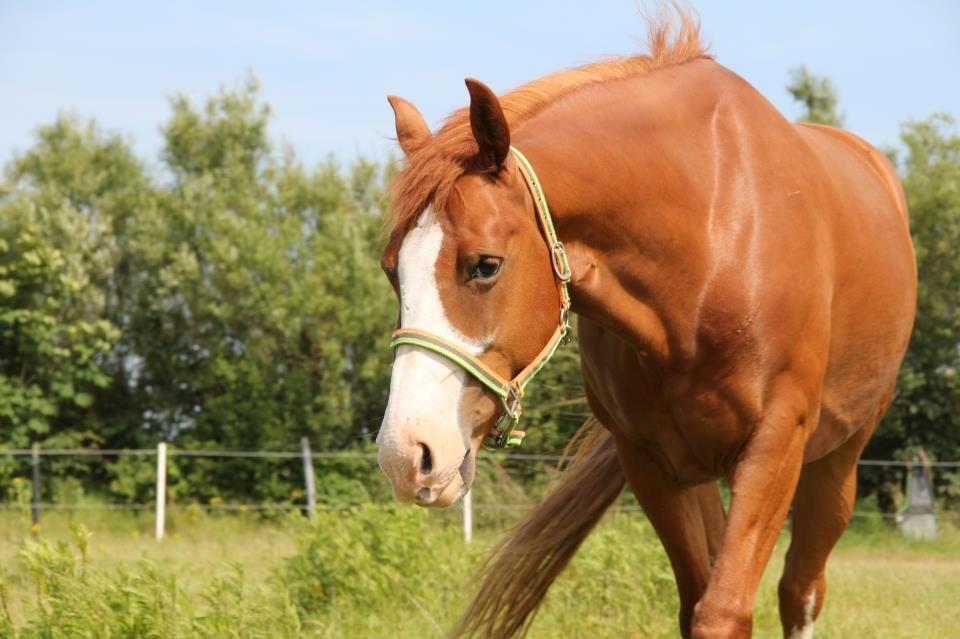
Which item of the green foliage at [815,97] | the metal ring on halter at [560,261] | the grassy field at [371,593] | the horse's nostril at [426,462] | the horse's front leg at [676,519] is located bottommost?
the grassy field at [371,593]

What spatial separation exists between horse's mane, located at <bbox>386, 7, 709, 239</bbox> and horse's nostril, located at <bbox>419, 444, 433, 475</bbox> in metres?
0.56

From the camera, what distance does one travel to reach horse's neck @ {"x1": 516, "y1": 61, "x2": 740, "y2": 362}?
306 centimetres

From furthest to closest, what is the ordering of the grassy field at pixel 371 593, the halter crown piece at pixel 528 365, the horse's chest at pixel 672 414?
the grassy field at pixel 371 593 → the horse's chest at pixel 672 414 → the halter crown piece at pixel 528 365

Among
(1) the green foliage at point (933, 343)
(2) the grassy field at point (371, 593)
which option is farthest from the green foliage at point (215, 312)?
(2) the grassy field at point (371, 593)

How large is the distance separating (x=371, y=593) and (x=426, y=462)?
12.2 ft

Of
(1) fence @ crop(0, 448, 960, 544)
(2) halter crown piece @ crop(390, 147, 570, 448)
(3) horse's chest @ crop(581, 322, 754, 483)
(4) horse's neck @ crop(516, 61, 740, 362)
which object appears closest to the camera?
(2) halter crown piece @ crop(390, 147, 570, 448)

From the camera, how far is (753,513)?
3311 mm

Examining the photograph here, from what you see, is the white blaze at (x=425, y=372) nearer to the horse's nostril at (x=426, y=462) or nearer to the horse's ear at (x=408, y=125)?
the horse's nostril at (x=426, y=462)

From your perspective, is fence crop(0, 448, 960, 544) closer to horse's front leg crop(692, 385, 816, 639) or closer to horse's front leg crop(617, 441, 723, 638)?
horse's front leg crop(617, 441, 723, 638)

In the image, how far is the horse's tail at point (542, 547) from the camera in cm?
464

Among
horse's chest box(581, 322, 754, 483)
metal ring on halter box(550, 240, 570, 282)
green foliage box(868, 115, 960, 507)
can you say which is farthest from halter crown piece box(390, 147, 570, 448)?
green foliage box(868, 115, 960, 507)

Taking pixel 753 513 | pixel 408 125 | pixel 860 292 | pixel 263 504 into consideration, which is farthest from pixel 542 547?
pixel 263 504

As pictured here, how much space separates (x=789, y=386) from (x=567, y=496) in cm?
151

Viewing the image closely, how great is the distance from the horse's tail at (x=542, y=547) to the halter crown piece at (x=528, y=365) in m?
1.79
